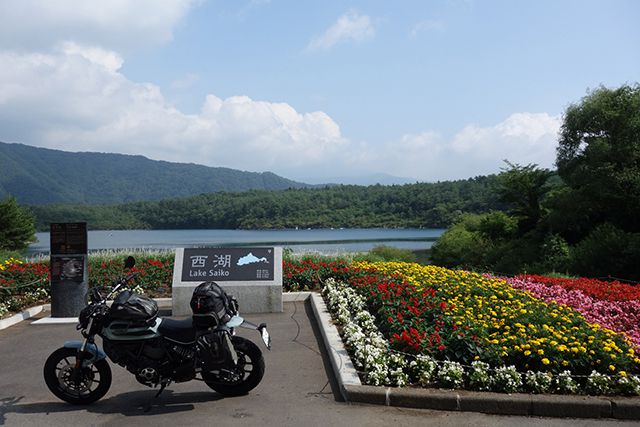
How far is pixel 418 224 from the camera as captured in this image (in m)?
82.2

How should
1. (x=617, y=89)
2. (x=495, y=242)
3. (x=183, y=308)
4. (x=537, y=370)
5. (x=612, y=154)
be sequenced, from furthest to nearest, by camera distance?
(x=495, y=242)
(x=617, y=89)
(x=612, y=154)
(x=183, y=308)
(x=537, y=370)

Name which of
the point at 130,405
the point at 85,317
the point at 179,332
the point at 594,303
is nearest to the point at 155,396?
the point at 130,405

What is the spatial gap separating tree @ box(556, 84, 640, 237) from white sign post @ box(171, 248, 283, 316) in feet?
74.4

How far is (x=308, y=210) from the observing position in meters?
97.7

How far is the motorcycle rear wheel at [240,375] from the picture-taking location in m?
6.13

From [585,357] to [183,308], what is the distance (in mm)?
6867

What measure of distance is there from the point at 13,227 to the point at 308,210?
5513cm

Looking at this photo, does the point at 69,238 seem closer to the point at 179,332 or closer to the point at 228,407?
the point at 179,332

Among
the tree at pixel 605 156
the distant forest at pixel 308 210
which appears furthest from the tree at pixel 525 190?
the distant forest at pixel 308 210

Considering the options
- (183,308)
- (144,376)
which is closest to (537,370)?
→ (144,376)

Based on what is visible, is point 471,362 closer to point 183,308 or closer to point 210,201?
point 183,308

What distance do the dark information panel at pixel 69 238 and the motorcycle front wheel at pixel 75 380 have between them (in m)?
4.82

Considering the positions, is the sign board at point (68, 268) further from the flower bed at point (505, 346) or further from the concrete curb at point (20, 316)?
the flower bed at point (505, 346)

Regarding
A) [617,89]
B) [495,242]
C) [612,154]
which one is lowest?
[495,242]
